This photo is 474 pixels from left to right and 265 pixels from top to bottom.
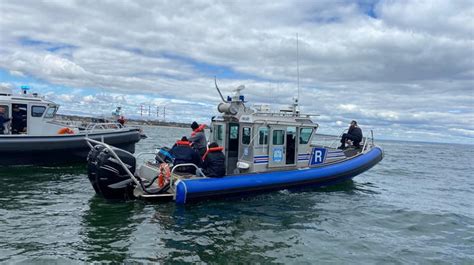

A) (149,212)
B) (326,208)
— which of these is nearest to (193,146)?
(149,212)

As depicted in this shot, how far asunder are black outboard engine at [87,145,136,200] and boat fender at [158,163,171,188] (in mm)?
655

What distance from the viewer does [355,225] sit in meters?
9.32

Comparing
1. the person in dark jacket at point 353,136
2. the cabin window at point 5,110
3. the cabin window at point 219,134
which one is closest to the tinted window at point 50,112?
the cabin window at point 5,110

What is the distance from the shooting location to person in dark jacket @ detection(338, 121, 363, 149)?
47.7 feet

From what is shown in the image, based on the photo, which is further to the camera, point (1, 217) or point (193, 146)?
point (193, 146)

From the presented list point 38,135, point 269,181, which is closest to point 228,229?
point 269,181

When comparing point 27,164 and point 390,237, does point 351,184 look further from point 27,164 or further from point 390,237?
point 27,164

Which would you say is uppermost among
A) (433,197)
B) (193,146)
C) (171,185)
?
(193,146)

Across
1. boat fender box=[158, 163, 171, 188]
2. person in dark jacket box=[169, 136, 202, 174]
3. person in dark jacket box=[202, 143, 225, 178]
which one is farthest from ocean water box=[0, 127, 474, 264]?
person in dark jacket box=[169, 136, 202, 174]

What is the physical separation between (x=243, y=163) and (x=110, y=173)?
357 cm

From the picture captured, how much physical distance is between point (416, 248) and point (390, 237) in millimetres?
670

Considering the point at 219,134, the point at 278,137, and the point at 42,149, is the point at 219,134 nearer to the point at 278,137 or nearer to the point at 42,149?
the point at 278,137

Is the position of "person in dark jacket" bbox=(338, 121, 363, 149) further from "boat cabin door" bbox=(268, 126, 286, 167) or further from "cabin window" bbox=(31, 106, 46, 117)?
"cabin window" bbox=(31, 106, 46, 117)

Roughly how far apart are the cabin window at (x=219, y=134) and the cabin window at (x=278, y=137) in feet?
4.91
